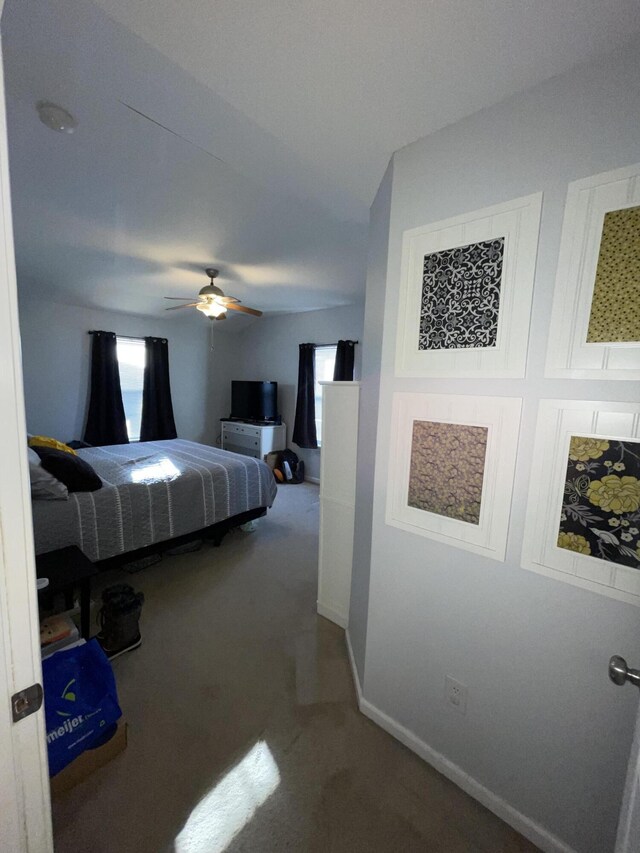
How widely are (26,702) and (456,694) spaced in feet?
4.43

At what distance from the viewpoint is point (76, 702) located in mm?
1233

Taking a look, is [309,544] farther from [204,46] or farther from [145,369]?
[145,369]

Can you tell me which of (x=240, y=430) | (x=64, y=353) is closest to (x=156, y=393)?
(x=64, y=353)

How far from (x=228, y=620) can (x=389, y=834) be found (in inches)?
50.9

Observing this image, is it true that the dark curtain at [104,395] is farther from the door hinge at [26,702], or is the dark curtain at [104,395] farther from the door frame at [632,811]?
the door frame at [632,811]

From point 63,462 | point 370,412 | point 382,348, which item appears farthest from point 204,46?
point 63,462

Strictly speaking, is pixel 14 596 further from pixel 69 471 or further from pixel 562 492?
pixel 69 471

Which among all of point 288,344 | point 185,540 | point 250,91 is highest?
point 250,91

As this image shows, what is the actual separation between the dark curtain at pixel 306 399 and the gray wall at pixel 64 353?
1.80m

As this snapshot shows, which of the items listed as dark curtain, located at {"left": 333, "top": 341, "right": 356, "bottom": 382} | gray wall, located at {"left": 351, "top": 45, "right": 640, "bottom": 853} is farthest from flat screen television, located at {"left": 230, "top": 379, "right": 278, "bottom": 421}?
gray wall, located at {"left": 351, "top": 45, "right": 640, "bottom": 853}

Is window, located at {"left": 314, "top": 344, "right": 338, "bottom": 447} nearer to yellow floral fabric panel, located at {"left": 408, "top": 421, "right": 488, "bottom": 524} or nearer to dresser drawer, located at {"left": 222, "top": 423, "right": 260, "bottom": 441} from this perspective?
dresser drawer, located at {"left": 222, "top": 423, "right": 260, "bottom": 441}

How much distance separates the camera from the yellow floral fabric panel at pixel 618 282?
2.92 ft

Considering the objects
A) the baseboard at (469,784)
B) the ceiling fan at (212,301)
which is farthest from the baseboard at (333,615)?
the ceiling fan at (212,301)

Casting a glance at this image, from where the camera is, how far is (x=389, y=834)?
45.1 inches
